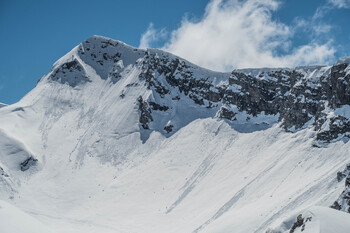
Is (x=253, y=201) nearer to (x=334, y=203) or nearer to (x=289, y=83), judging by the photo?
(x=334, y=203)

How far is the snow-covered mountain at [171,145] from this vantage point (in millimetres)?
63906

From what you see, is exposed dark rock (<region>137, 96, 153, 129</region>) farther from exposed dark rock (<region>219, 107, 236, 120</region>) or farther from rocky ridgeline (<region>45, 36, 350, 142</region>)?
exposed dark rock (<region>219, 107, 236, 120</region>)

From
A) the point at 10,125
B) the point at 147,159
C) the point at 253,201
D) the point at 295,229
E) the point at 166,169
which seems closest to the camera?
the point at 295,229

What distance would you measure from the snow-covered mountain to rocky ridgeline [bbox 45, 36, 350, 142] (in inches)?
11.5

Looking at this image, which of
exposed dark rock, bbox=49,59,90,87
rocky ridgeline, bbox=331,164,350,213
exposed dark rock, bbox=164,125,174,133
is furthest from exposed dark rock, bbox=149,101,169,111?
rocky ridgeline, bbox=331,164,350,213

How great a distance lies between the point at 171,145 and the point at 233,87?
2485cm

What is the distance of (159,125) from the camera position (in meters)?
106

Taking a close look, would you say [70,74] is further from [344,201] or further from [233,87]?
[344,201]

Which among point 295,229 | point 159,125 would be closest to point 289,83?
point 159,125

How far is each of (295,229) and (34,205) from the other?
5825 cm

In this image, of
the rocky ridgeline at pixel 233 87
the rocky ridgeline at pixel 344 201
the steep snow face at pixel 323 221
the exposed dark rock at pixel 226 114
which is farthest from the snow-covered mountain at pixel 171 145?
the steep snow face at pixel 323 221

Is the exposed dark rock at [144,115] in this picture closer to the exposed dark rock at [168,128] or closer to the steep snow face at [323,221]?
the exposed dark rock at [168,128]

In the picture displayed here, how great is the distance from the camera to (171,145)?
96.4m

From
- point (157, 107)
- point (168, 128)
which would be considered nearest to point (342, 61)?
point (168, 128)
